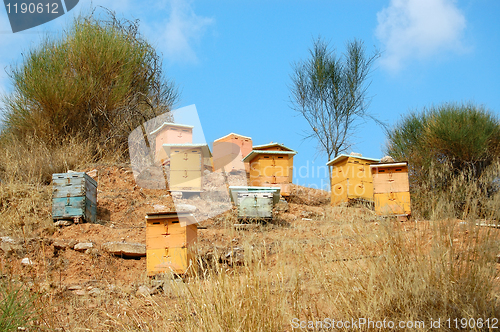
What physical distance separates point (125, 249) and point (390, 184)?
16.5 ft

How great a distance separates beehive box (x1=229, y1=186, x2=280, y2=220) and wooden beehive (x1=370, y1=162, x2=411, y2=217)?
210cm

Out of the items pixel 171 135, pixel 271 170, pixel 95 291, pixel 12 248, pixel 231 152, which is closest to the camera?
pixel 95 291

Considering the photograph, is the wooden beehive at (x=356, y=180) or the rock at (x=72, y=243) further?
the wooden beehive at (x=356, y=180)

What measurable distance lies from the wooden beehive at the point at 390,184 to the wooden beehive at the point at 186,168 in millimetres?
→ 3882

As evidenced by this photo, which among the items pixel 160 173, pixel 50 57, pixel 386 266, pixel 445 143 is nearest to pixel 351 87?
pixel 445 143

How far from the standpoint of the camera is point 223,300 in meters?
2.60

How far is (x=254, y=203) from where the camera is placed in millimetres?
7676

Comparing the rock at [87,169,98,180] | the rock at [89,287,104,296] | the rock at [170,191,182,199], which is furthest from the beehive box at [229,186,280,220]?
the rock at [87,169,98,180]

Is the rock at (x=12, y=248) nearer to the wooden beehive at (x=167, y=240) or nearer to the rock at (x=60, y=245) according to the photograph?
the rock at (x=60, y=245)

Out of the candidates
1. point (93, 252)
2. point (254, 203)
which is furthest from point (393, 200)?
point (93, 252)

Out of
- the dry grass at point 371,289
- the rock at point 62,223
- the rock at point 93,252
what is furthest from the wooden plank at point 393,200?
the rock at point 62,223

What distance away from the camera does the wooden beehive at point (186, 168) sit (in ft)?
31.1

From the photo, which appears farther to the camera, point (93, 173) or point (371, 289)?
point (93, 173)

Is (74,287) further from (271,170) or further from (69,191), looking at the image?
(271,170)
